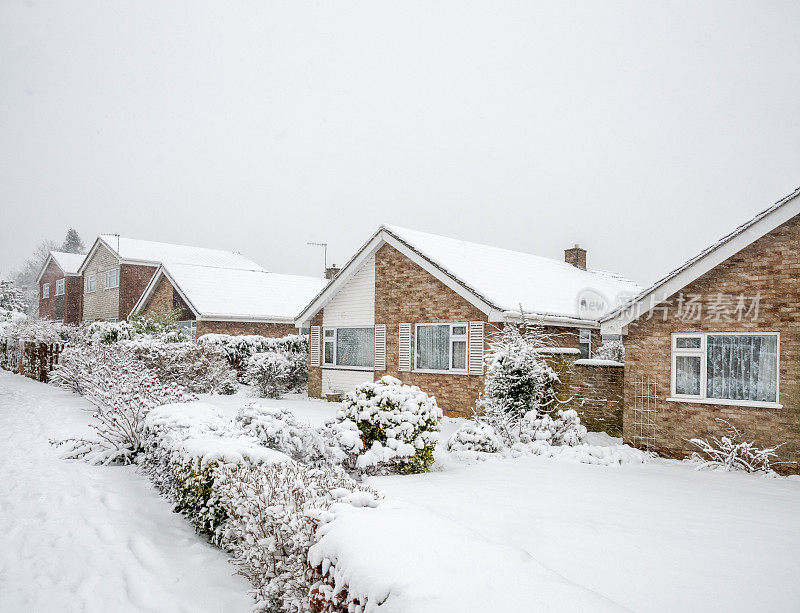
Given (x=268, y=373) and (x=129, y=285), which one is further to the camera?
(x=129, y=285)

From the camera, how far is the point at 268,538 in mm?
4328

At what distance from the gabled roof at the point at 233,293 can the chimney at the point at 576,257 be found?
14.1 metres

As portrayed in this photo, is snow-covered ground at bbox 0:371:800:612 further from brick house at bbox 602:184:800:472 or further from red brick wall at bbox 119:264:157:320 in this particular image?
red brick wall at bbox 119:264:157:320

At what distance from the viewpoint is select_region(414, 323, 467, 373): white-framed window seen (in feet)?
52.3

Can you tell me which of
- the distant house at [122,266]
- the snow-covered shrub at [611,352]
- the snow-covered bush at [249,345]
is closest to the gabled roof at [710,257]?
the snow-covered shrub at [611,352]

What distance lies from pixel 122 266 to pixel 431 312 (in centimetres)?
2613

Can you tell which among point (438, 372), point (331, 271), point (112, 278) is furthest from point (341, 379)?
point (112, 278)

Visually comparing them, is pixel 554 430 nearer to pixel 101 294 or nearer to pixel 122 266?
pixel 122 266

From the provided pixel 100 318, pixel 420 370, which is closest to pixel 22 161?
pixel 100 318

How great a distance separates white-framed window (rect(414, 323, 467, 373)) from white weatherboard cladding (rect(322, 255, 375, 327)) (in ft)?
7.51

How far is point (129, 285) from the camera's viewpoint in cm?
3556

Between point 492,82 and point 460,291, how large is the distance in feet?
185

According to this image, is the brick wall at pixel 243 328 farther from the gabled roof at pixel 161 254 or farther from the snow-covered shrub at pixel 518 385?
the snow-covered shrub at pixel 518 385

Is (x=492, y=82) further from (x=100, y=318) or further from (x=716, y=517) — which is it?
(x=716, y=517)
